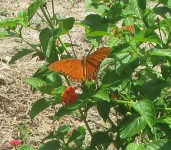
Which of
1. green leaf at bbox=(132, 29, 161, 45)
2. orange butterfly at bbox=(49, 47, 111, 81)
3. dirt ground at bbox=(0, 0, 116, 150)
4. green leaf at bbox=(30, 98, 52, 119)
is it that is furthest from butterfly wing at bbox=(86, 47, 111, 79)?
dirt ground at bbox=(0, 0, 116, 150)

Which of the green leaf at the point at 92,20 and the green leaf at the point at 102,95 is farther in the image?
the green leaf at the point at 92,20

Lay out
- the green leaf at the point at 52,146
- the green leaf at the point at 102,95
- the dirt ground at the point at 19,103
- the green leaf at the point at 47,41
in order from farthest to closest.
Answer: the dirt ground at the point at 19,103 < the green leaf at the point at 52,146 < the green leaf at the point at 47,41 < the green leaf at the point at 102,95

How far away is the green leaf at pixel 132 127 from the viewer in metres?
1.85

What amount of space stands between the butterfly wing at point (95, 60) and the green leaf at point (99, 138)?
49 cm

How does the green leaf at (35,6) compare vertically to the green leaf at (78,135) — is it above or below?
above

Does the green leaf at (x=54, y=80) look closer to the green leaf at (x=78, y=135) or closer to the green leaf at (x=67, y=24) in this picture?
the green leaf at (x=67, y=24)

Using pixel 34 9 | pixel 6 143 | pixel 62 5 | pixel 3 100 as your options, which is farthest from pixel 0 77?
pixel 34 9

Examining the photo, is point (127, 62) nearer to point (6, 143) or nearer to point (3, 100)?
point (6, 143)

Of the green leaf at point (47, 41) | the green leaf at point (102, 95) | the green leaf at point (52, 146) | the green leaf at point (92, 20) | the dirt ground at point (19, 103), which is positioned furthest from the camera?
the dirt ground at point (19, 103)

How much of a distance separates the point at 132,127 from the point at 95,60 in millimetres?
278

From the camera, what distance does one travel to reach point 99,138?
227cm

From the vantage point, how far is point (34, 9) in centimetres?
193

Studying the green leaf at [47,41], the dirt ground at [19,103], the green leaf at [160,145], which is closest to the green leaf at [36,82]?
the green leaf at [47,41]

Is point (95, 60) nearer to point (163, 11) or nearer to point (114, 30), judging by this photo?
point (114, 30)
